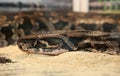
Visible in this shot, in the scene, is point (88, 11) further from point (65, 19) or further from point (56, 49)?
point (56, 49)

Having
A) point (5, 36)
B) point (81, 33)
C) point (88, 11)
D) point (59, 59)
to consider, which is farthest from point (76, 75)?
point (88, 11)

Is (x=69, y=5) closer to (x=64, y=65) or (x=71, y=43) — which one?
(x=71, y=43)

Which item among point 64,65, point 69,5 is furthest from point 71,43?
point 69,5

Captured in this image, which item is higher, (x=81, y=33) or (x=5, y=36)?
(x=81, y=33)

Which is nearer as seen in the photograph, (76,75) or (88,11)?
(76,75)

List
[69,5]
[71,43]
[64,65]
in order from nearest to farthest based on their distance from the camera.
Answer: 1. [64,65]
2. [71,43]
3. [69,5]

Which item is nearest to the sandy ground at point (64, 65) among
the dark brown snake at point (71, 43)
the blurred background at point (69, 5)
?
the dark brown snake at point (71, 43)

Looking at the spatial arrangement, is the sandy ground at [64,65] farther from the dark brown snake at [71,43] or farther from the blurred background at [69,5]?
the blurred background at [69,5]
